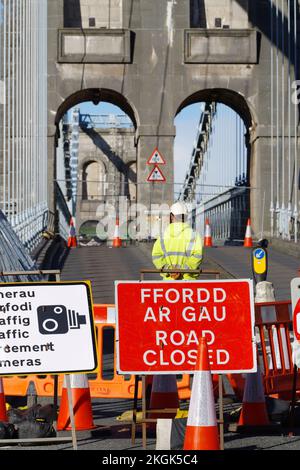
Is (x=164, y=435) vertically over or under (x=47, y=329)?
under

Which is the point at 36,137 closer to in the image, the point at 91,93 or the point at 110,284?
the point at 91,93

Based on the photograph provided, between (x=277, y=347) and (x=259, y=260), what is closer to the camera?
(x=277, y=347)

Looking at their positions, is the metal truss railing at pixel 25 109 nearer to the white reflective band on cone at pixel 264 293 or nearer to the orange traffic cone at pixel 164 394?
the white reflective band on cone at pixel 264 293

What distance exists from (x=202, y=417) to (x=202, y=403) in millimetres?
91

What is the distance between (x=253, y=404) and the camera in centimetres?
895

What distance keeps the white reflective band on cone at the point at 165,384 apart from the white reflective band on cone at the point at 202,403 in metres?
1.91

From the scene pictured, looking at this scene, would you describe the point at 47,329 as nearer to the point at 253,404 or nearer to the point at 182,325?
the point at 182,325

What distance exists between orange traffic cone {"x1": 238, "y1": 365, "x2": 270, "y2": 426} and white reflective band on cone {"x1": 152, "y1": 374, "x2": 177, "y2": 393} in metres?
0.65

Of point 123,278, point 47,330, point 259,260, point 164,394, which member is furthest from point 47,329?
point 123,278

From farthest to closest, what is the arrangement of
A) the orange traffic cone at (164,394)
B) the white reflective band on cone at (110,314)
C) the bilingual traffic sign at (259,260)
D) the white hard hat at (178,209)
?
the bilingual traffic sign at (259,260)
the white reflective band on cone at (110,314)
the white hard hat at (178,209)
the orange traffic cone at (164,394)

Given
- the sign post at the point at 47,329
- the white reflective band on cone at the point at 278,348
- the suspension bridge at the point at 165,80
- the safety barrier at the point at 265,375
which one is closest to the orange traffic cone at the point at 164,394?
the safety barrier at the point at 265,375

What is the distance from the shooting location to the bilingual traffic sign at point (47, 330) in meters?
7.66

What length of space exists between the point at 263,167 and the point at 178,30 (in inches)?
204
